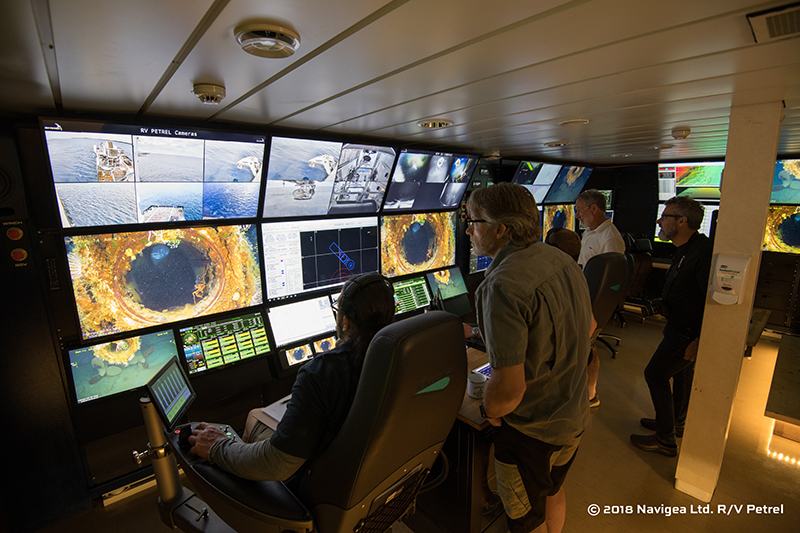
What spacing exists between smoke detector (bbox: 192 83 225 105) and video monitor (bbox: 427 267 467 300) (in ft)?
8.48

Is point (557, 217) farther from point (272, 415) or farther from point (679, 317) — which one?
point (272, 415)

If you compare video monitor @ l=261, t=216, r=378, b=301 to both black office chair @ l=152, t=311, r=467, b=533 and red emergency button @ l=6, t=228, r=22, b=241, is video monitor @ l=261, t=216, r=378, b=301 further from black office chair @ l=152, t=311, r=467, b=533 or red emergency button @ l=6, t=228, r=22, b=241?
black office chair @ l=152, t=311, r=467, b=533

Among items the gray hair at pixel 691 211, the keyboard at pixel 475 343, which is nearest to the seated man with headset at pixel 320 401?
the keyboard at pixel 475 343

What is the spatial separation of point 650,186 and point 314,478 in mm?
6293

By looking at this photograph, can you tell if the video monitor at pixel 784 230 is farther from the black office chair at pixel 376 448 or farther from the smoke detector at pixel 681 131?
the black office chair at pixel 376 448

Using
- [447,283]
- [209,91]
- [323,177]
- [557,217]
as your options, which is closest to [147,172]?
[209,91]

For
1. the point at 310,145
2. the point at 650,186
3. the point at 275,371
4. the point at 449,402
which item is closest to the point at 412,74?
the point at 449,402

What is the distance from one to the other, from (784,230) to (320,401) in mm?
5967

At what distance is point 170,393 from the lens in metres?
1.52

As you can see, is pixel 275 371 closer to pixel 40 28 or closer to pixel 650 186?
pixel 40 28

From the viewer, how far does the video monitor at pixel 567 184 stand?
16.7 ft

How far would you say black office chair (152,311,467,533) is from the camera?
3.56 ft

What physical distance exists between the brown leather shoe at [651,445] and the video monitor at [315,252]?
2.41m

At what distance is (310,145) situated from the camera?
2.50 m
